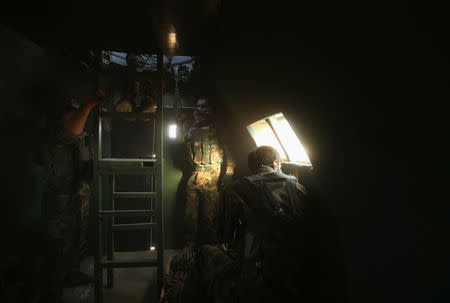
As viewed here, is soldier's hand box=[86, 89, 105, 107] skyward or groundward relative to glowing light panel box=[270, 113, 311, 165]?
skyward

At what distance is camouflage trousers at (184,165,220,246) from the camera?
468cm

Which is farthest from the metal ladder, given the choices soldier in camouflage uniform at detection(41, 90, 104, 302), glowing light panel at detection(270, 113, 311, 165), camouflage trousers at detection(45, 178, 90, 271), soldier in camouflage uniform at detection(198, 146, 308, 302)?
glowing light panel at detection(270, 113, 311, 165)

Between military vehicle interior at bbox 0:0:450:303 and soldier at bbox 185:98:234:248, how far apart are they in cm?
36

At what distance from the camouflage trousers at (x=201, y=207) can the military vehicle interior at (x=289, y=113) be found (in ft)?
2.03

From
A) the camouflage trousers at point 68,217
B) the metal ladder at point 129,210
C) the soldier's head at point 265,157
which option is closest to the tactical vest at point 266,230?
the soldier's head at point 265,157

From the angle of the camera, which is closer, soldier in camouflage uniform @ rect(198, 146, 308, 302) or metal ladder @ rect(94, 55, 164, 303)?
soldier in camouflage uniform @ rect(198, 146, 308, 302)

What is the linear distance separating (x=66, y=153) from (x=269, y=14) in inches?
151

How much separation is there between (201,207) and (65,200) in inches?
95.7

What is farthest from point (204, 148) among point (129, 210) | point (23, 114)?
point (23, 114)

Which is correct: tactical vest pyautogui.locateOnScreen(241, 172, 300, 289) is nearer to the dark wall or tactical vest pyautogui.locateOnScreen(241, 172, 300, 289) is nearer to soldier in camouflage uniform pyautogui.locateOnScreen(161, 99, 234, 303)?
soldier in camouflage uniform pyautogui.locateOnScreen(161, 99, 234, 303)

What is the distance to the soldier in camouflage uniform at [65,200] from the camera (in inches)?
128

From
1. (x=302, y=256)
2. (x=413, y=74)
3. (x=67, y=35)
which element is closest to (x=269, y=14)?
(x=413, y=74)

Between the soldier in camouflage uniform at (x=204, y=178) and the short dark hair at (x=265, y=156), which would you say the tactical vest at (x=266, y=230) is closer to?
the short dark hair at (x=265, y=156)

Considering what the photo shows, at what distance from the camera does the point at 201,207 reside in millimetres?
4723
